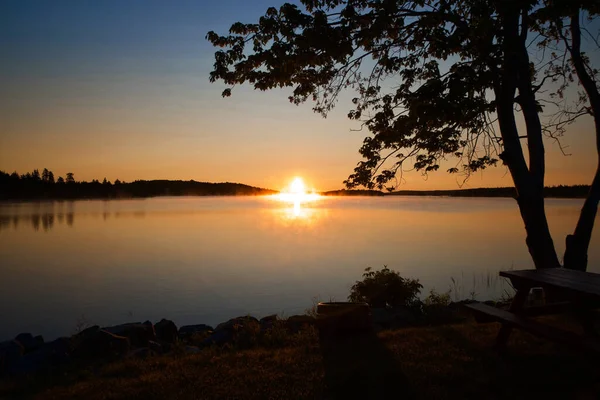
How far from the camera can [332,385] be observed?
549 centimetres

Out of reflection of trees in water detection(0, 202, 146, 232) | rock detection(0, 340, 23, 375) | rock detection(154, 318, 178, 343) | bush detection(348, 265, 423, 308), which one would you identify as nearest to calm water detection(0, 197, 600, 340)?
rock detection(154, 318, 178, 343)

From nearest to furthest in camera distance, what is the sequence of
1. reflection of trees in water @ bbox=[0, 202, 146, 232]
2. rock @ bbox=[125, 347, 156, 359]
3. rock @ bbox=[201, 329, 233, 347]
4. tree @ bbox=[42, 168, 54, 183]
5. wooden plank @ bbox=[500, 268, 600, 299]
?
1. wooden plank @ bbox=[500, 268, 600, 299]
2. rock @ bbox=[125, 347, 156, 359]
3. rock @ bbox=[201, 329, 233, 347]
4. reflection of trees in water @ bbox=[0, 202, 146, 232]
5. tree @ bbox=[42, 168, 54, 183]

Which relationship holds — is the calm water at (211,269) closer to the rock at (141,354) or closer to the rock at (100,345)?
the rock at (100,345)

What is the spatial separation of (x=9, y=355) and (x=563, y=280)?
987 cm

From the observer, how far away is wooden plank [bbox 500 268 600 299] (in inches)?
198

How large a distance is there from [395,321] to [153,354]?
5242mm

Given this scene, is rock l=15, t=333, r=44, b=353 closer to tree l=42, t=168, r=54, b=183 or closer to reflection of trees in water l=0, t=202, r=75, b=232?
reflection of trees in water l=0, t=202, r=75, b=232

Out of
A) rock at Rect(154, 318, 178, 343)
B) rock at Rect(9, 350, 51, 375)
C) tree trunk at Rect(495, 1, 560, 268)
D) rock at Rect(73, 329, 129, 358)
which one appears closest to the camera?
rock at Rect(9, 350, 51, 375)

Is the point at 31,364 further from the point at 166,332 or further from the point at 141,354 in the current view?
the point at 166,332

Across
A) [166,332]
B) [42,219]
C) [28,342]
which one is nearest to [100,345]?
[166,332]

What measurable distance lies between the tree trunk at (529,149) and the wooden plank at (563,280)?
3.05 metres

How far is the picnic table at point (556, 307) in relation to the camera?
5.12 meters

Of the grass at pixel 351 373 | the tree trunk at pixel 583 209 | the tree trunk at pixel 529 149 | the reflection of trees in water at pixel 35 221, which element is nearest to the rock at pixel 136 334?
the grass at pixel 351 373

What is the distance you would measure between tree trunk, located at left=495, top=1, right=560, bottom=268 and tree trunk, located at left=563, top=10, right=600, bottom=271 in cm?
51
